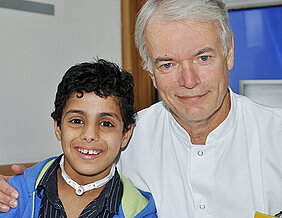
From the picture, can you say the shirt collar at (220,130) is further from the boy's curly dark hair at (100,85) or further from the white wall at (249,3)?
the white wall at (249,3)

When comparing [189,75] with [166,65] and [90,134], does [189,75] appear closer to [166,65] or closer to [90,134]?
[166,65]

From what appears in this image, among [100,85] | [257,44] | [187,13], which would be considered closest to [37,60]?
[100,85]

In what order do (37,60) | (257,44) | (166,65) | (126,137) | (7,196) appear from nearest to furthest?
(7,196), (166,65), (126,137), (37,60), (257,44)

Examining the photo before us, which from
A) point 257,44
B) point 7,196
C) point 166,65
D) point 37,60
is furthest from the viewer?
point 257,44

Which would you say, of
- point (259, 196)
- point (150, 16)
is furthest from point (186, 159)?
point (150, 16)

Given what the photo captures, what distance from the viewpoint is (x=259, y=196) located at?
1.48 meters

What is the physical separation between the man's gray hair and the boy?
0.88 ft

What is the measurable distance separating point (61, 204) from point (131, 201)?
0.26 m

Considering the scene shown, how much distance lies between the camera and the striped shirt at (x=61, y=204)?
4.65 ft

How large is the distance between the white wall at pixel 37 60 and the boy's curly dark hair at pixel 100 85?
842 mm

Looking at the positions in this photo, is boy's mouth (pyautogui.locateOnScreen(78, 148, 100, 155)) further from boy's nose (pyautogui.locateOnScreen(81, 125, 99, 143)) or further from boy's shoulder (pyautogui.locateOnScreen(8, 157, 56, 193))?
boy's shoulder (pyautogui.locateOnScreen(8, 157, 56, 193))

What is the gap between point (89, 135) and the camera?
142 cm

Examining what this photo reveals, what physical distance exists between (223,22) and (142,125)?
564 mm

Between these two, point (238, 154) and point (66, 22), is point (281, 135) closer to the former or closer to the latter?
point (238, 154)
